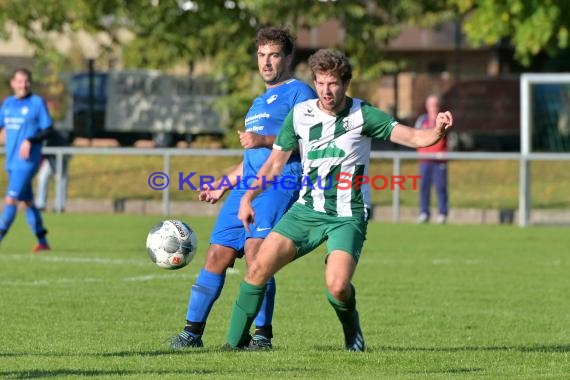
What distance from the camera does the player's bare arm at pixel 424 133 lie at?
7.91 meters

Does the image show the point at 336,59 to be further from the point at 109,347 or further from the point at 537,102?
the point at 537,102

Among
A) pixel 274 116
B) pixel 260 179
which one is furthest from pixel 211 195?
pixel 274 116

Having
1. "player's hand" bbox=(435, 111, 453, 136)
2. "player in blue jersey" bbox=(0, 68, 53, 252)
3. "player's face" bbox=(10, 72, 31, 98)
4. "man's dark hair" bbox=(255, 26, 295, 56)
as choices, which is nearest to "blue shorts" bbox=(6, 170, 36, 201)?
"player in blue jersey" bbox=(0, 68, 53, 252)

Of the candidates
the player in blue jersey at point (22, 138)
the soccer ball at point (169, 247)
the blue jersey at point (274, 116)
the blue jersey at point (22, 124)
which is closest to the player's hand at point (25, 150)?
the player in blue jersey at point (22, 138)

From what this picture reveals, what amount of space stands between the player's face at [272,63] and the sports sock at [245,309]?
1.31 meters

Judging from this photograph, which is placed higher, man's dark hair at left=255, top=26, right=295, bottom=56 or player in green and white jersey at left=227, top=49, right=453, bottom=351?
man's dark hair at left=255, top=26, right=295, bottom=56

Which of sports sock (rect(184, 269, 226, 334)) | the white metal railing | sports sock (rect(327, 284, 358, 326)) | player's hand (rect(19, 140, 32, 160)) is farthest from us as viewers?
the white metal railing

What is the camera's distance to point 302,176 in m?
8.62

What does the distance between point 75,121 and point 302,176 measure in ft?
73.8

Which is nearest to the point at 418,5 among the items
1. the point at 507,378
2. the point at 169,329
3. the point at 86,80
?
the point at 86,80

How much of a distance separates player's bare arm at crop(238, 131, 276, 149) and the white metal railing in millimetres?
14679

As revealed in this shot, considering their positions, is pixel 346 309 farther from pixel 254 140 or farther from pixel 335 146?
pixel 254 140

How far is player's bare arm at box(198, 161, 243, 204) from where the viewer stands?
873 centimetres

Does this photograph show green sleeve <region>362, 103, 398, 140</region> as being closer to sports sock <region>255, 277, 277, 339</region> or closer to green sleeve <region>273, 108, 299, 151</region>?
green sleeve <region>273, 108, 299, 151</region>
